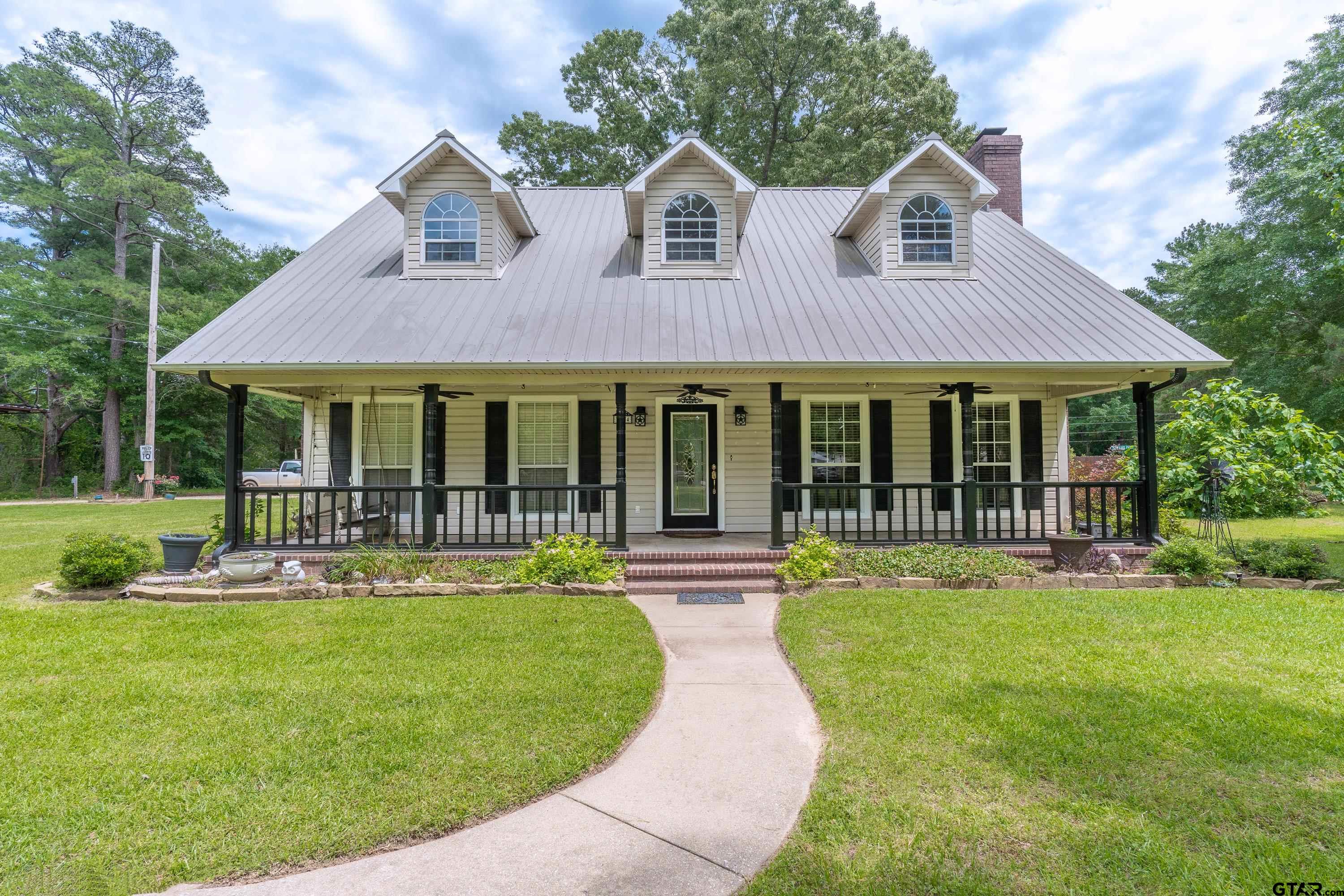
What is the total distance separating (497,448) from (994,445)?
8.52 m

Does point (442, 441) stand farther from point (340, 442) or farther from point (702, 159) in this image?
point (702, 159)

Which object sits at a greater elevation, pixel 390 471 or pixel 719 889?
pixel 390 471

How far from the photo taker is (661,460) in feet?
33.4

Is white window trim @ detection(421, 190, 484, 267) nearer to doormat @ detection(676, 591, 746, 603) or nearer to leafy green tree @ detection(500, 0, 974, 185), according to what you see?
doormat @ detection(676, 591, 746, 603)

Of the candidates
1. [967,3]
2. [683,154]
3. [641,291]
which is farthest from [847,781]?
[967,3]

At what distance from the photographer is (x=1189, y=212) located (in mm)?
34094

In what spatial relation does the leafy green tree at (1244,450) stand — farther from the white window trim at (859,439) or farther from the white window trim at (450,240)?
the white window trim at (450,240)

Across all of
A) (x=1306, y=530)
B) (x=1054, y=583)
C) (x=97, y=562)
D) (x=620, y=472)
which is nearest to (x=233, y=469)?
(x=97, y=562)

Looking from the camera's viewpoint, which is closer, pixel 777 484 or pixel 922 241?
pixel 777 484

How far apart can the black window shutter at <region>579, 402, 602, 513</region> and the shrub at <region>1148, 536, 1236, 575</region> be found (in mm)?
7820

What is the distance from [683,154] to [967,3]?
6113 mm

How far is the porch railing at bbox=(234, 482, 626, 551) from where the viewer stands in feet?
27.2

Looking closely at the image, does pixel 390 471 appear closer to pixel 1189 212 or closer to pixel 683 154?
pixel 683 154

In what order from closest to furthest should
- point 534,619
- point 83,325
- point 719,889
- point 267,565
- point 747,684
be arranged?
point 719,889, point 747,684, point 534,619, point 267,565, point 83,325
